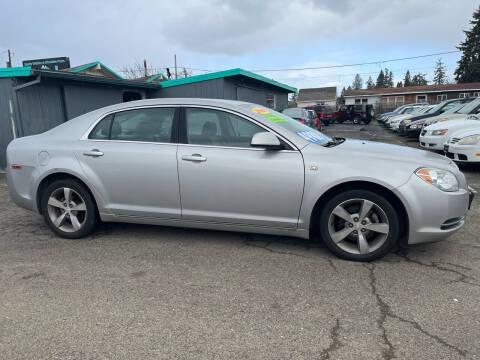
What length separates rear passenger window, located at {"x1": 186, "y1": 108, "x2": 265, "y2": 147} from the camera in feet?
12.4

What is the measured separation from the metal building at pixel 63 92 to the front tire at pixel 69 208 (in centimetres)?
641

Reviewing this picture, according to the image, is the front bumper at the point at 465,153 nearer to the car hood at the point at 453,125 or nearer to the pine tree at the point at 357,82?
the car hood at the point at 453,125

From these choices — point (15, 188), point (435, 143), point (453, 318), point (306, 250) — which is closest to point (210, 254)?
point (306, 250)

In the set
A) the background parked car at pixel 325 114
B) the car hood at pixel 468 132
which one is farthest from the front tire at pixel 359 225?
the background parked car at pixel 325 114

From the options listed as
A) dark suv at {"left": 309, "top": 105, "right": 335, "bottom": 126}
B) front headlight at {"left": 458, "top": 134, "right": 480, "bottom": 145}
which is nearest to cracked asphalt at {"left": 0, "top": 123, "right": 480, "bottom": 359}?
front headlight at {"left": 458, "top": 134, "right": 480, "bottom": 145}

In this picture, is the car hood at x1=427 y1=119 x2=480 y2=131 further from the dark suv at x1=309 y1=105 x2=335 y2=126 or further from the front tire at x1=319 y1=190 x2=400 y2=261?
the dark suv at x1=309 y1=105 x2=335 y2=126

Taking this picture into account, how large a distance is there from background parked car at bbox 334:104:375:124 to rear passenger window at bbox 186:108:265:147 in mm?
28973

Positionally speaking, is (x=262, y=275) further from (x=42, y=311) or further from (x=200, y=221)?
(x=42, y=311)

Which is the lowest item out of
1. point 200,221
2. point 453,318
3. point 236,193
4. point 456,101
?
point 453,318

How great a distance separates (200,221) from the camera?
3871mm

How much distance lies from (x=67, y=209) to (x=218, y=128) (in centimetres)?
199

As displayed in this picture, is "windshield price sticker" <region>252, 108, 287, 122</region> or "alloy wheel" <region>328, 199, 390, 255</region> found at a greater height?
"windshield price sticker" <region>252, 108, 287, 122</region>

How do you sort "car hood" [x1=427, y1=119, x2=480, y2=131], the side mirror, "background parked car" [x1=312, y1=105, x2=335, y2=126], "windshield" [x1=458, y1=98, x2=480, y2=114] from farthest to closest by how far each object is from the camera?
"background parked car" [x1=312, y1=105, x2=335, y2=126], "windshield" [x1=458, y1=98, x2=480, y2=114], "car hood" [x1=427, y1=119, x2=480, y2=131], the side mirror

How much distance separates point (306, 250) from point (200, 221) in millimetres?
1143
